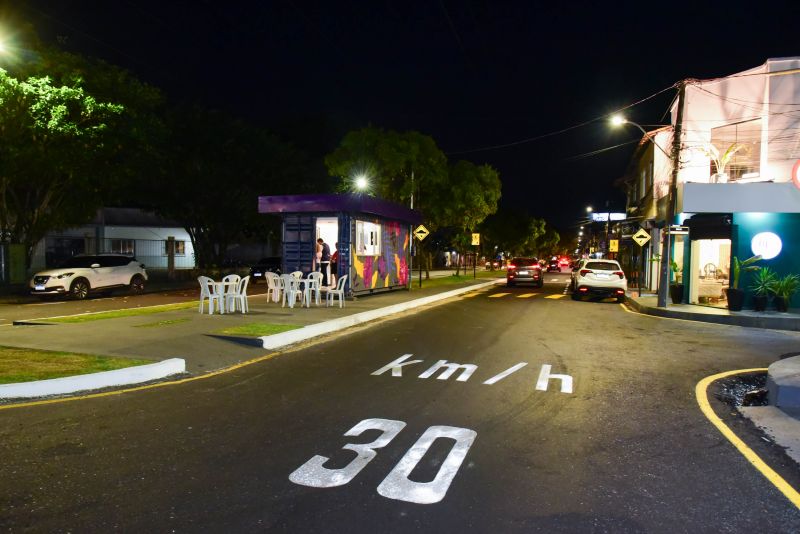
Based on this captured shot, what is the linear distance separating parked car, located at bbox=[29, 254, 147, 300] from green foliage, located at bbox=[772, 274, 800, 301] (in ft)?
73.9

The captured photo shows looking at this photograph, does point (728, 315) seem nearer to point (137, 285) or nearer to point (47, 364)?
point (47, 364)

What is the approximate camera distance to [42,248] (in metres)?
36.6

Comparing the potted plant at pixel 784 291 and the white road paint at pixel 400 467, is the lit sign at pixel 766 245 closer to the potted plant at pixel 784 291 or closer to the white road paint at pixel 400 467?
the potted plant at pixel 784 291

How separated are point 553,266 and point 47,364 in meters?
66.5

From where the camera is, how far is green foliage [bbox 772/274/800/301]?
1734 centimetres

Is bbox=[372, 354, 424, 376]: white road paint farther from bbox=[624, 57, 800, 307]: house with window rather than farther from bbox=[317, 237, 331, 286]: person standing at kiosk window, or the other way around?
bbox=[624, 57, 800, 307]: house with window

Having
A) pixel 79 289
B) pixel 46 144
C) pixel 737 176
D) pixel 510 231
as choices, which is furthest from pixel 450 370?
pixel 510 231

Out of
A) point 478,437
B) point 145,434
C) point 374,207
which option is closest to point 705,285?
point 374,207

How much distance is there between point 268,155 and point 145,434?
30969 millimetres

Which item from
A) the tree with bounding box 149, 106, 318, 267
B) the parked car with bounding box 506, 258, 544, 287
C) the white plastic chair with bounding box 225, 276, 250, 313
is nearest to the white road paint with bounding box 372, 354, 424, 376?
the white plastic chair with bounding box 225, 276, 250, 313

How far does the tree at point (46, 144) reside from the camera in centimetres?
1945

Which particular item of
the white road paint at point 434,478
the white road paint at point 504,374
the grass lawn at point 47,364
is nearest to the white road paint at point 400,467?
the white road paint at point 434,478

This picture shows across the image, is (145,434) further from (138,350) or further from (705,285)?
(705,285)

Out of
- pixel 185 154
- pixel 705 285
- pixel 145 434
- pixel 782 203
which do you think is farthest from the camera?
pixel 185 154
